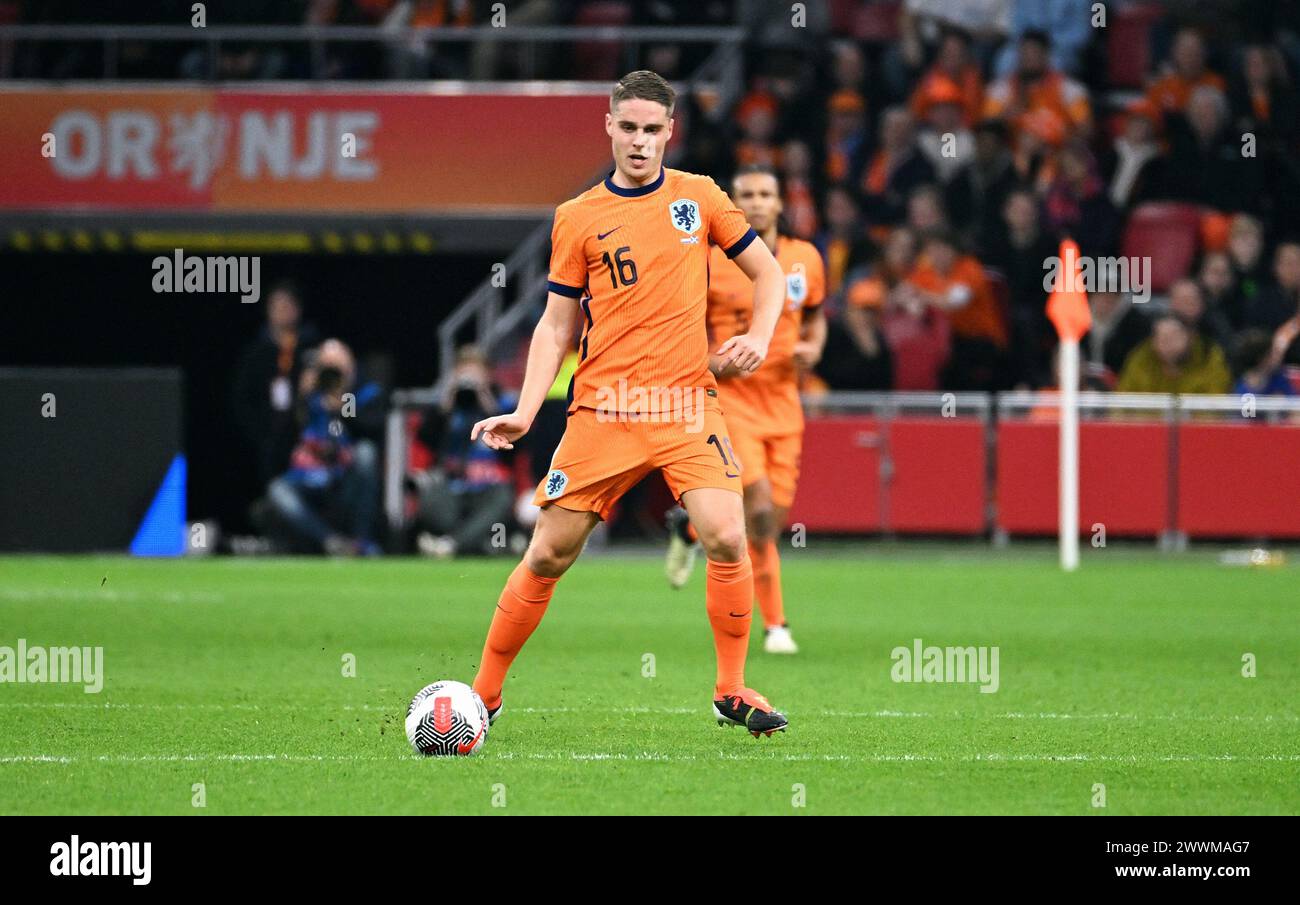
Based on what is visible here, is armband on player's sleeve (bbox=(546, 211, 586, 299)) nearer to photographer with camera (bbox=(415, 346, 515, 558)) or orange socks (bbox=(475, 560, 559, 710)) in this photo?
orange socks (bbox=(475, 560, 559, 710))

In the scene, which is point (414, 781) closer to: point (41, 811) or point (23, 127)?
point (41, 811)

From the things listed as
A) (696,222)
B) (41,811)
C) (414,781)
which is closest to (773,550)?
(696,222)

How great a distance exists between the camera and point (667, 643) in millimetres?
11883

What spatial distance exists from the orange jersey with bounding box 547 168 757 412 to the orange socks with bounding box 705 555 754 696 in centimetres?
71

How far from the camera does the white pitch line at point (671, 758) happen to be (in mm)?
7406

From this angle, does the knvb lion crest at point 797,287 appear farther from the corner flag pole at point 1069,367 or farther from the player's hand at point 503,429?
the corner flag pole at point 1069,367

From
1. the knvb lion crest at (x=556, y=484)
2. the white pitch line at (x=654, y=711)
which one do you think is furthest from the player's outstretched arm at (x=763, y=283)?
the white pitch line at (x=654, y=711)

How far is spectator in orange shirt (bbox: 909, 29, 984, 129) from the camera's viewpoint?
21500 mm

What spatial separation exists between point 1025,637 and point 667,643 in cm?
202

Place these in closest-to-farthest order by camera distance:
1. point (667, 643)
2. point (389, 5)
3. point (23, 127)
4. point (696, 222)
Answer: point (696, 222) → point (667, 643) → point (23, 127) → point (389, 5)

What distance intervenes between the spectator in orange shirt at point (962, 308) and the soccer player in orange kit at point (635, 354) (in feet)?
39.9

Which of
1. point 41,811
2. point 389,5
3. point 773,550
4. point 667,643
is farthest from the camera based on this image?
point 389,5

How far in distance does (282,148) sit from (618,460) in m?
13.7

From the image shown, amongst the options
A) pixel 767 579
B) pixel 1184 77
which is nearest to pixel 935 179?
pixel 1184 77
